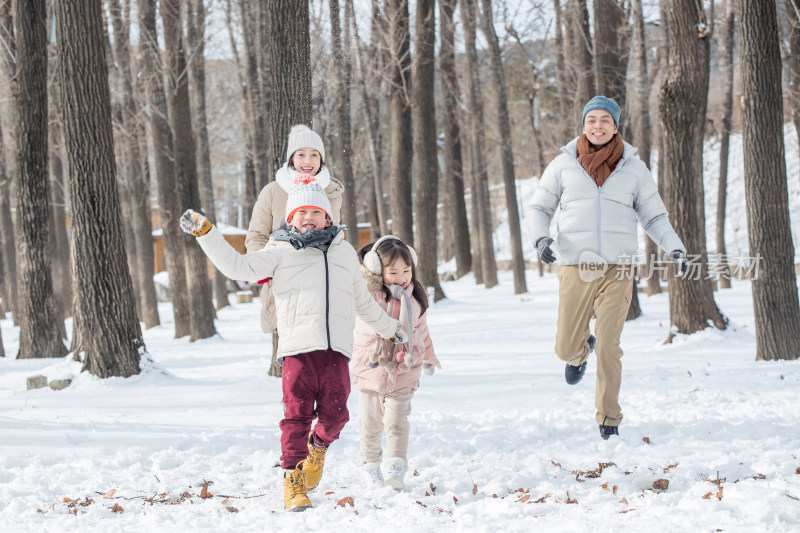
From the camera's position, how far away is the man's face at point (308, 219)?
14.8 ft

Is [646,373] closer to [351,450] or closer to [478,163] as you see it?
[351,450]

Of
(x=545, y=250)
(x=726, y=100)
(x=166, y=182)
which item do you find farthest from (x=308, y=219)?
(x=726, y=100)

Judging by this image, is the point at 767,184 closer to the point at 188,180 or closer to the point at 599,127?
the point at 599,127

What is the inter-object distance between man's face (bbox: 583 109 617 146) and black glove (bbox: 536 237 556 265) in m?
0.79

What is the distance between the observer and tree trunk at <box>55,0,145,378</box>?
28.1 feet

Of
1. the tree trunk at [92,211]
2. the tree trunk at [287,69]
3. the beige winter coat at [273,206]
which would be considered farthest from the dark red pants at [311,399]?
the tree trunk at [92,211]

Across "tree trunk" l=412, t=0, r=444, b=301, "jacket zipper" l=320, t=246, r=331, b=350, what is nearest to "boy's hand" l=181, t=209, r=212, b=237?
"jacket zipper" l=320, t=246, r=331, b=350

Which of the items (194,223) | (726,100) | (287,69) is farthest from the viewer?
(726,100)

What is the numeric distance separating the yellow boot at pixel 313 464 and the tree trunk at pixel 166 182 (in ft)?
37.1

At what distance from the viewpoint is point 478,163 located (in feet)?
78.3

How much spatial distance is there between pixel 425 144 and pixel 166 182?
5.59m

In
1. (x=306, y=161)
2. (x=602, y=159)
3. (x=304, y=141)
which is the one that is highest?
(x=304, y=141)

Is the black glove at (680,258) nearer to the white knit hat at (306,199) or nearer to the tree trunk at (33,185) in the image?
the white knit hat at (306,199)

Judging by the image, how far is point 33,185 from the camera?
11.7 meters
